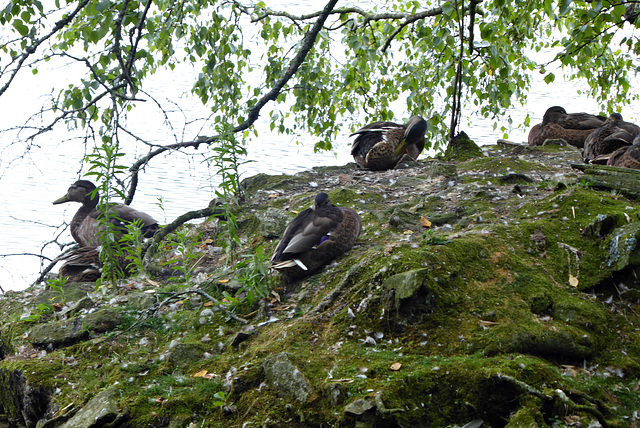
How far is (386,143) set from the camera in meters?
7.07

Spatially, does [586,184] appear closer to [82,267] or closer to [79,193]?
[82,267]

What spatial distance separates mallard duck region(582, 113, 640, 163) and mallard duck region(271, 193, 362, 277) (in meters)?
3.97

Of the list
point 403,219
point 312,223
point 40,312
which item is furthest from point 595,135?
point 40,312

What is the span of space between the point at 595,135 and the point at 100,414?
664 centimetres

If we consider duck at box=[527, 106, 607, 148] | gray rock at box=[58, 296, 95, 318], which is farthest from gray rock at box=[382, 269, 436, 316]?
duck at box=[527, 106, 607, 148]

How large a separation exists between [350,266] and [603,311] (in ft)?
5.41

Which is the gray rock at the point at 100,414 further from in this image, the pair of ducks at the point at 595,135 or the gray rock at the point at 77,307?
the pair of ducks at the point at 595,135

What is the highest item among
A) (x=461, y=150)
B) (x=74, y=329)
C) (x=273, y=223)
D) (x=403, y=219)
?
(x=461, y=150)

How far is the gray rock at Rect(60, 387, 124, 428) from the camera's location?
9.12 feet

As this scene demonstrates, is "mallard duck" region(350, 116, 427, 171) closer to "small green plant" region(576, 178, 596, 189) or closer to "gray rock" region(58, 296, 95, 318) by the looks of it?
"small green plant" region(576, 178, 596, 189)

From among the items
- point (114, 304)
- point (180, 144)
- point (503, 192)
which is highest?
point (180, 144)

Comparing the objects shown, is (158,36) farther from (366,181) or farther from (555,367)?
(555,367)

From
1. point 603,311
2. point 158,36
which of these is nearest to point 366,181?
point 158,36

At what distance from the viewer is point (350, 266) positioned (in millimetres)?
3971
